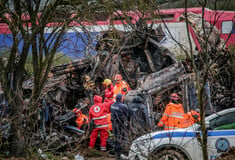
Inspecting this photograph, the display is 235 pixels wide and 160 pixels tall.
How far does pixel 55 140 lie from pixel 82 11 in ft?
10.6

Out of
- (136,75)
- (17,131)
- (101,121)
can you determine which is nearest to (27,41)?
(17,131)

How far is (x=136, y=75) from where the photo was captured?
52.0ft

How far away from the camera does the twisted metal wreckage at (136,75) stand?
539 inches

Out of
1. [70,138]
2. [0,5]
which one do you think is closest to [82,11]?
[0,5]

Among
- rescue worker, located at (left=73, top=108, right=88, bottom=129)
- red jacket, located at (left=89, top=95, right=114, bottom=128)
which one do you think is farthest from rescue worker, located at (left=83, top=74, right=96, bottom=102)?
red jacket, located at (left=89, top=95, right=114, bottom=128)

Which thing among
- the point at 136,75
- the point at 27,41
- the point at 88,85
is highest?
the point at 27,41

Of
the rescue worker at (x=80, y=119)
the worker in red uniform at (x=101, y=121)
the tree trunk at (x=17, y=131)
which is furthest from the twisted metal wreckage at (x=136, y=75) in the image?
the tree trunk at (x=17, y=131)

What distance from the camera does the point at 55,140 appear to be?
34.6 feet

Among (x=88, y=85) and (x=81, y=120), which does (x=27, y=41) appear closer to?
(x=81, y=120)

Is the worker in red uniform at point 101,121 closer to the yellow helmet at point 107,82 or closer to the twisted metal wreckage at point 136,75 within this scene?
the twisted metal wreckage at point 136,75

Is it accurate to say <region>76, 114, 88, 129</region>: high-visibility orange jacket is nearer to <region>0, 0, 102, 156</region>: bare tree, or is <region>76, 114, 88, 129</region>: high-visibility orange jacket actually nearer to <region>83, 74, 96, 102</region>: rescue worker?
<region>83, 74, 96, 102</region>: rescue worker

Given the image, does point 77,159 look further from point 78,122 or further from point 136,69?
point 136,69

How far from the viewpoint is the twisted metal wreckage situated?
13688 millimetres

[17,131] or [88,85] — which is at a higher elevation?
[88,85]
